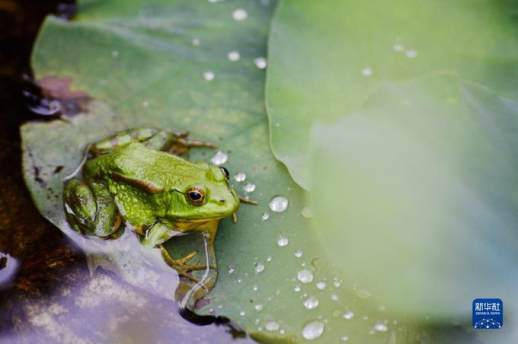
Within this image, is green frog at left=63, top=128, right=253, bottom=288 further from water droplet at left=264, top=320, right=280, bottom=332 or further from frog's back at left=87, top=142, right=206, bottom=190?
water droplet at left=264, top=320, right=280, bottom=332

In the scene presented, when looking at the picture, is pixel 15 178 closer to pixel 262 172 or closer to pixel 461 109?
pixel 262 172

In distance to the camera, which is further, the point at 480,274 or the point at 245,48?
the point at 245,48

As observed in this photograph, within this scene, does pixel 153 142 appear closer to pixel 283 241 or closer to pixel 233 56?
pixel 233 56

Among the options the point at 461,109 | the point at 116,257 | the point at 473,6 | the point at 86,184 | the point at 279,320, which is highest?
the point at 473,6

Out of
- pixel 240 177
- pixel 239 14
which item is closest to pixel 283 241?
pixel 240 177

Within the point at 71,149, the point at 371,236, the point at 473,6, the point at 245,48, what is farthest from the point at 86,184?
the point at 473,6

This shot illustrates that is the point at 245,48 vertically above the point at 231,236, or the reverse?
the point at 245,48

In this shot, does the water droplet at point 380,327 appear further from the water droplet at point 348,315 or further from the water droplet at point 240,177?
the water droplet at point 240,177
